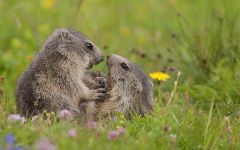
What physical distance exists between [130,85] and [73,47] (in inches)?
28.6

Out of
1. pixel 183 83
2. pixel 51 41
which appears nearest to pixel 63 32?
pixel 51 41

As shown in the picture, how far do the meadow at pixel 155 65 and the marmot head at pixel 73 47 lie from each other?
656 mm

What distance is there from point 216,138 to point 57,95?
1729 millimetres

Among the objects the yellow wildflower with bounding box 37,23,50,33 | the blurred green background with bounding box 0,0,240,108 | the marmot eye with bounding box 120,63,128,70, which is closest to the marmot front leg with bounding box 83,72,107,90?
the marmot eye with bounding box 120,63,128,70

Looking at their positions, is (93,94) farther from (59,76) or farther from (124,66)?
(124,66)

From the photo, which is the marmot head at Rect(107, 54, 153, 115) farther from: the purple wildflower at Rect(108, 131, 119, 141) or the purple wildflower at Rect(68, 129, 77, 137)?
the purple wildflower at Rect(68, 129, 77, 137)

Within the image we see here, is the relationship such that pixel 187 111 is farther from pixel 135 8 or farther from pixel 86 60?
pixel 135 8

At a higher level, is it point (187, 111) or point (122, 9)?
point (122, 9)

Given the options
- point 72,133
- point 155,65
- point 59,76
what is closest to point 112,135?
point 72,133

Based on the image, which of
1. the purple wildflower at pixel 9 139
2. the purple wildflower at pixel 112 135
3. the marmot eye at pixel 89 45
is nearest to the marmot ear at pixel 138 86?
the marmot eye at pixel 89 45

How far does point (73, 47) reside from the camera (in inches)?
296

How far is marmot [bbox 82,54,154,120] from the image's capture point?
7277 millimetres

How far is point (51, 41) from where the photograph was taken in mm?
7477

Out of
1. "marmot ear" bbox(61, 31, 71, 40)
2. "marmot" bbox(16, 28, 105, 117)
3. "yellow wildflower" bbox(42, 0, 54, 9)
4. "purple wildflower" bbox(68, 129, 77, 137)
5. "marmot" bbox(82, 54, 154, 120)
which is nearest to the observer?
"purple wildflower" bbox(68, 129, 77, 137)
